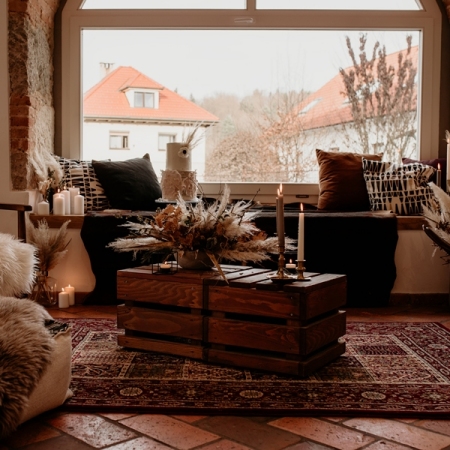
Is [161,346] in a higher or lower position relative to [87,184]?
lower

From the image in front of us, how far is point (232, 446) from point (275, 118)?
11.0 ft

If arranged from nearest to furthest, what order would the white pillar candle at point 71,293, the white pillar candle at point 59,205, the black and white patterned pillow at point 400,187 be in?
the white pillar candle at point 71,293, the white pillar candle at point 59,205, the black and white patterned pillow at point 400,187

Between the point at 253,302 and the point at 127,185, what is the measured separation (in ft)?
6.47

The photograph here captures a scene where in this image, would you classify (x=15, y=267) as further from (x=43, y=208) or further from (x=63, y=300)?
(x=43, y=208)

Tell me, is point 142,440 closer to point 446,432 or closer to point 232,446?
point 232,446

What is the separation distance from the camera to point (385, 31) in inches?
182

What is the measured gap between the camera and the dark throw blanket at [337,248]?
370cm

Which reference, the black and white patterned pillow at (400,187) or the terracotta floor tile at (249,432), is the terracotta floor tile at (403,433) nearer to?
the terracotta floor tile at (249,432)

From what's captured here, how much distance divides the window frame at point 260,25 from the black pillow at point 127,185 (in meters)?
0.54

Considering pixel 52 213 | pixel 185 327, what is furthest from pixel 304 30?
pixel 185 327

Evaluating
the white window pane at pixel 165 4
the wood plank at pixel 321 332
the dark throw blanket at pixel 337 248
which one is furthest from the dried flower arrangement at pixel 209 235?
the white window pane at pixel 165 4

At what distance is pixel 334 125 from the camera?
473 cm

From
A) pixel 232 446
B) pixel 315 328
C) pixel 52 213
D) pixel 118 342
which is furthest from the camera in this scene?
pixel 52 213

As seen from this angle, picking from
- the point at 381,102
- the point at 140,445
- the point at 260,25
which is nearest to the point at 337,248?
the point at 381,102
